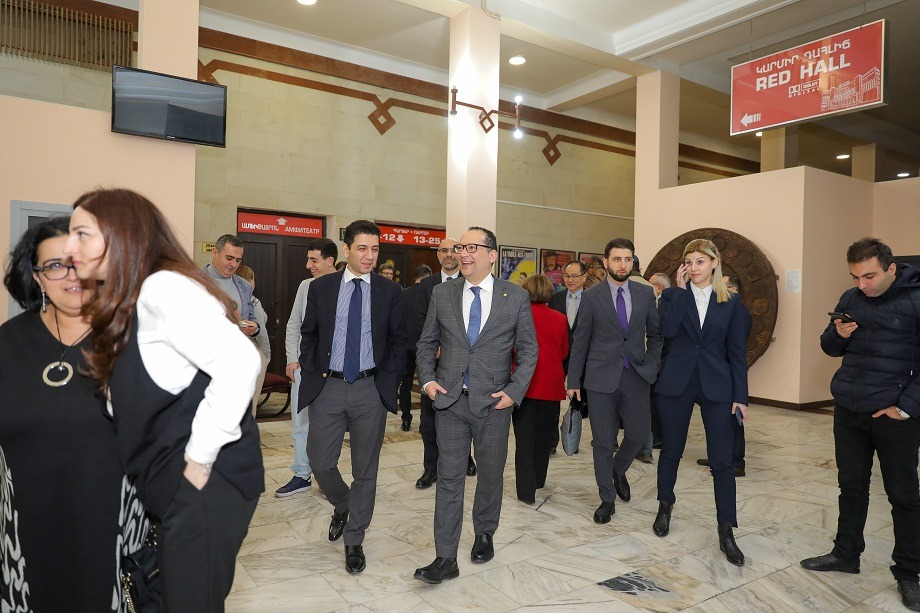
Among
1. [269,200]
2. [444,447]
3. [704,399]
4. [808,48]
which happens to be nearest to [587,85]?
[808,48]

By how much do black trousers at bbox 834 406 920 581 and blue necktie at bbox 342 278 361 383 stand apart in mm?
2632

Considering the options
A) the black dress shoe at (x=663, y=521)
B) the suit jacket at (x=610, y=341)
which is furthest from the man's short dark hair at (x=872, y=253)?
the black dress shoe at (x=663, y=521)

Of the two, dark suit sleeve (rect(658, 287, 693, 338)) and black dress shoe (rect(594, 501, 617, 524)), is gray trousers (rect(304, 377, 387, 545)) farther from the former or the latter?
dark suit sleeve (rect(658, 287, 693, 338))

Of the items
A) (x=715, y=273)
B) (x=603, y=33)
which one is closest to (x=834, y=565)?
(x=715, y=273)

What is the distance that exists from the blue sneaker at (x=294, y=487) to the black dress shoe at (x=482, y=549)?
5.56ft

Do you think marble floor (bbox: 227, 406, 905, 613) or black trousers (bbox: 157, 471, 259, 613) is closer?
black trousers (bbox: 157, 471, 259, 613)

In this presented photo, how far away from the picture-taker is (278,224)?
29.6 ft

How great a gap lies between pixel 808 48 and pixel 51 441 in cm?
858

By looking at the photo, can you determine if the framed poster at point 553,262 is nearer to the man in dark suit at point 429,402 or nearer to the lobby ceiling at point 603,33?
the lobby ceiling at point 603,33

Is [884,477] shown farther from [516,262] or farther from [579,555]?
[516,262]

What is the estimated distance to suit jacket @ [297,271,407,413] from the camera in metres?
3.22

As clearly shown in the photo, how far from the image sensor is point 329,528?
3674 mm

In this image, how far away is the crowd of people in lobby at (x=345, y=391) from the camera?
4.63 ft

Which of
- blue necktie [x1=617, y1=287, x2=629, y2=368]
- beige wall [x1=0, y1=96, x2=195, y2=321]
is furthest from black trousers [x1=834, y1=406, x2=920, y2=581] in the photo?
beige wall [x1=0, y1=96, x2=195, y2=321]
